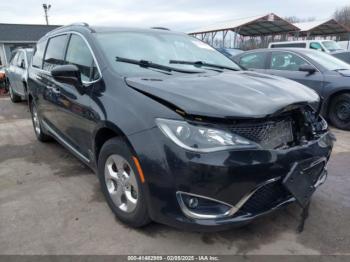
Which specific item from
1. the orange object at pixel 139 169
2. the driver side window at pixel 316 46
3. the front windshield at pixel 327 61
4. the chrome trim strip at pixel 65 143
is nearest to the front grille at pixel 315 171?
the orange object at pixel 139 169

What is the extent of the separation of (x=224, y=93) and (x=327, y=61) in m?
5.30

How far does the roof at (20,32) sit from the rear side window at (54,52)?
29321 millimetres

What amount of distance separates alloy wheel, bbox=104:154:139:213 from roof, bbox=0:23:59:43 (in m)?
31.7

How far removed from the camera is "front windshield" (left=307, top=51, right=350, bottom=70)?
21.9ft

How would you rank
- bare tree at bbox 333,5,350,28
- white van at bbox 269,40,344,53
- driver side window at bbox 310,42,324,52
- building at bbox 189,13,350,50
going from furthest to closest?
bare tree at bbox 333,5,350,28, building at bbox 189,13,350,50, driver side window at bbox 310,42,324,52, white van at bbox 269,40,344,53

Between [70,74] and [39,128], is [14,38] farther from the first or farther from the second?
[70,74]

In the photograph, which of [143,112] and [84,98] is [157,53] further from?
[143,112]

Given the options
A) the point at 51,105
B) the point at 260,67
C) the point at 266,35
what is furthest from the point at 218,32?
the point at 51,105

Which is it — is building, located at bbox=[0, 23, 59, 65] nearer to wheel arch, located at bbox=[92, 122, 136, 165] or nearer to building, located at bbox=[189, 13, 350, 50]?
building, located at bbox=[189, 13, 350, 50]

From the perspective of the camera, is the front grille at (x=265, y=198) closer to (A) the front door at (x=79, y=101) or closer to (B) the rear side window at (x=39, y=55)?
(A) the front door at (x=79, y=101)

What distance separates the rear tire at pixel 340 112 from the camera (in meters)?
6.24

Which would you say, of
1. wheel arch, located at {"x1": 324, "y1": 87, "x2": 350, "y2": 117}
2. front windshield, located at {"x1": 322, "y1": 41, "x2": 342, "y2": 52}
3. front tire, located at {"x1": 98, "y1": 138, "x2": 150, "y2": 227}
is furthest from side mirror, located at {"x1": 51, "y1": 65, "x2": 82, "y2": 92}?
front windshield, located at {"x1": 322, "y1": 41, "x2": 342, "y2": 52}

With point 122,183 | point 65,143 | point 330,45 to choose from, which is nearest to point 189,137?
point 122,183

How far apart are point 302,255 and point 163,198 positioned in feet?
3.84
